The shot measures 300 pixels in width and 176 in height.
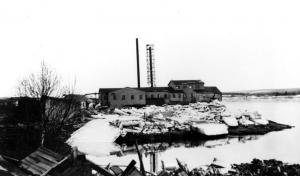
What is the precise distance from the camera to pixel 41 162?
20.8ft

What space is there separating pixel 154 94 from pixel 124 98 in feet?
30.0

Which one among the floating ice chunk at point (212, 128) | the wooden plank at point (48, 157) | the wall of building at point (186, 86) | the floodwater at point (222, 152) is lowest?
the floodwater at point (222, 152)

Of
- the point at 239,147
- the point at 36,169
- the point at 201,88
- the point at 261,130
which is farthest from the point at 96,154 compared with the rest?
the point at 201,88

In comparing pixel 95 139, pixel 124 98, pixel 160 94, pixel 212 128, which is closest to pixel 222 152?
pixel 212 128

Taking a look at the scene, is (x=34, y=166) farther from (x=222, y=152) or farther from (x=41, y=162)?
(x=222, y=152)

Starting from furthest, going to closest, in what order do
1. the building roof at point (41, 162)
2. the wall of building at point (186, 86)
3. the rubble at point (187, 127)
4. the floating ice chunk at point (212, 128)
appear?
the wall of building at point (186, 86) → the floating ice chunk at point (212, 128) → the rubble at point (187, 127) → the building roof at point (41, 162)

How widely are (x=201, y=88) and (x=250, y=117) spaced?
35.8m

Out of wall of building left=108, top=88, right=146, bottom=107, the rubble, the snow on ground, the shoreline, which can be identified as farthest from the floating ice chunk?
wall of building left=108, top=88, right=146, bottom=107

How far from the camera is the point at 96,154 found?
70.3ft

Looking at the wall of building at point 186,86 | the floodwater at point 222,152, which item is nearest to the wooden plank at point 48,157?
the floodwater at point 222,152

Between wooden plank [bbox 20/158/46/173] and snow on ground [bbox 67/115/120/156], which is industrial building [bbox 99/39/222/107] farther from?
wooden plank [bbox 20/158/46/173]

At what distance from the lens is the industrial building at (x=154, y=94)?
55.8 metres

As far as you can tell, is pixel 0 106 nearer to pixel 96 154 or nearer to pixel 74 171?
pixel 96 154

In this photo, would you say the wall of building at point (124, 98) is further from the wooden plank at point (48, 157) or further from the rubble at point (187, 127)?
the wooden plank at point (48, 157)
